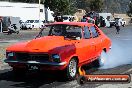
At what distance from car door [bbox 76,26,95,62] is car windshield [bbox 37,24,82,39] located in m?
0.22

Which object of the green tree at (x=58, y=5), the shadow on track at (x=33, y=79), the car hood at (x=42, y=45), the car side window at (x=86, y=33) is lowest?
the shadow on track at (x=33, y=79)

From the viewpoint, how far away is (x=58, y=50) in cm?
917

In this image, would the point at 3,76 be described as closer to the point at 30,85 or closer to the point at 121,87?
the point at 30,85

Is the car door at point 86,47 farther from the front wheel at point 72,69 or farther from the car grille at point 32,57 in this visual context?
the car grille at point 32,57

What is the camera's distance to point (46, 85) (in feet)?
29.4

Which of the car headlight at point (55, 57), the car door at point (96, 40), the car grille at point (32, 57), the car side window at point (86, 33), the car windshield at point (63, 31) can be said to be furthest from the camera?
the car door at point (96, 40)

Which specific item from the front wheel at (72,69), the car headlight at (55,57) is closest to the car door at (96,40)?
the front wheel at (72,69)

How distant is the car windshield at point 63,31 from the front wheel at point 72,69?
1.04m

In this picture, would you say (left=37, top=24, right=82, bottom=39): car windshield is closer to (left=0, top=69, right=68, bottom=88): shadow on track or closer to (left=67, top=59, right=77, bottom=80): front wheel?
(left=67, top=59, right=77, bottom=80): front wheel

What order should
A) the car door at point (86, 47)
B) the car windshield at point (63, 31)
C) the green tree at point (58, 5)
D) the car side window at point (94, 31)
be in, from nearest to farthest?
the car door at point (86, 47) → the car windshield at point (63, 31) → the car side window at point (94, 31) → the green tree at point (58, 5)

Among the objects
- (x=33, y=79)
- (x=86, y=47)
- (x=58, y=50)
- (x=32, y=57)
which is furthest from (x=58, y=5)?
(x=58, y=50)

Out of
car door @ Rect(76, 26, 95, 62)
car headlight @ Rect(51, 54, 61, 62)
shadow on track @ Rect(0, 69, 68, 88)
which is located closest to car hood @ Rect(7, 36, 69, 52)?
car headlight @ Rect(51, 54, 61, 62)

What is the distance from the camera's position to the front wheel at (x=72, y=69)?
9.42 metres

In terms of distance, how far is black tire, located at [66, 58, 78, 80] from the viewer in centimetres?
940
